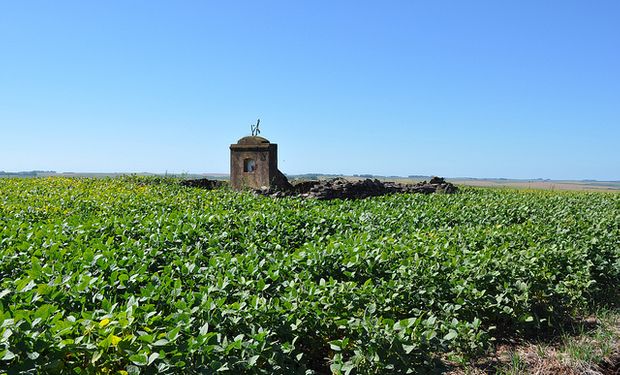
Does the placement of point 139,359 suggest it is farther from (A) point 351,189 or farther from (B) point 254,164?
(B) point 254,164

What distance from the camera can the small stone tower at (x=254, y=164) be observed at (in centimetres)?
1941

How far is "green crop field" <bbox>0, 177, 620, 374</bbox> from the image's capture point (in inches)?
Answer: 95.6

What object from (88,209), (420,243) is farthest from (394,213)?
(88,209)

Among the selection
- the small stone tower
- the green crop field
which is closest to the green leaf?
the green crop field

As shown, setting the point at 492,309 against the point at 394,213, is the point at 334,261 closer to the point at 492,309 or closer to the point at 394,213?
the point at 492,309

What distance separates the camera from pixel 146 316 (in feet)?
8.74

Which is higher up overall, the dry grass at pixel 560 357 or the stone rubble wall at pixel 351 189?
the stone rubble wall at pixel 351 189

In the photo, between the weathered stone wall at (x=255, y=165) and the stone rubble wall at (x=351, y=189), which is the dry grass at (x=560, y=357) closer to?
the stone rubble wall at (x=351, y=189)

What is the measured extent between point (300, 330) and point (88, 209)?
279 inches

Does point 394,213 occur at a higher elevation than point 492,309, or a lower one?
higher

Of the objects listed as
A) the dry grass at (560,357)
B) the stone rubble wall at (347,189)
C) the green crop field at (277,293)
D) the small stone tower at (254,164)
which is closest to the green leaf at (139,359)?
the green crop field at (277,293)

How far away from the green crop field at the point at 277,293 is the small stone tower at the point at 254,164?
11.7 metres

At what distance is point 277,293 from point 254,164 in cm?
1610

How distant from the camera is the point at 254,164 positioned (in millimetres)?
19672
